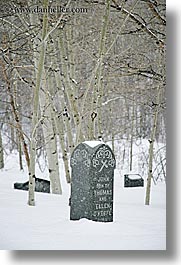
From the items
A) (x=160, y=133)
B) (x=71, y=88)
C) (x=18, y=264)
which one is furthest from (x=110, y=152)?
(x=71, y=88)

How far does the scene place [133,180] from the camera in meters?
3.28

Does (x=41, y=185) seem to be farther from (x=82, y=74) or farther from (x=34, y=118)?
(x=82, y=74)

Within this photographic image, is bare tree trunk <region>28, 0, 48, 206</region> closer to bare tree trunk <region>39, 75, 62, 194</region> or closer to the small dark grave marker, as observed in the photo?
bare tree trunk <region>39, 75, 62, 194</region>

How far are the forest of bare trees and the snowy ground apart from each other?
0.55 feet

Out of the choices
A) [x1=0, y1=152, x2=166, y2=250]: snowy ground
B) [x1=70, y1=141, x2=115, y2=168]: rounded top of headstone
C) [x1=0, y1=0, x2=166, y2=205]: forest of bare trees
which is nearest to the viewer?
[x1=0, y1=152, x2=166, y2=250]: snowy ground

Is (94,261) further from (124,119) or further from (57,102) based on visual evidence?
(57,102)

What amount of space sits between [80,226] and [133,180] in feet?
2.13

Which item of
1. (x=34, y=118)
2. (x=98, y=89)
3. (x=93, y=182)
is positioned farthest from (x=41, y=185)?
(x=93, y=182)

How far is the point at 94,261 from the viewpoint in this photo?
2.58 meters

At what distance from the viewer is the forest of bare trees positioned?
122 inches

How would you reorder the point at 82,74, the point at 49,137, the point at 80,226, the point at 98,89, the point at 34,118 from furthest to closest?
the point at 49,137
the point at 82,74
the point at 98,89
the point at 34,118
the point at 80,226

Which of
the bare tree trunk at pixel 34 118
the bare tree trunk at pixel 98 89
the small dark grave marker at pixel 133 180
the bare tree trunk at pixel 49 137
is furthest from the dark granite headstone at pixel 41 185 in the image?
the small dark grave marker at pixel 133 180

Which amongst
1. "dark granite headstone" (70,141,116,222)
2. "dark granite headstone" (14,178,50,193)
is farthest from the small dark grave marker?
"dark granite headstone" (14,178,50,193)

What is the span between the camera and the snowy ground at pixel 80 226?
2.62 metres
